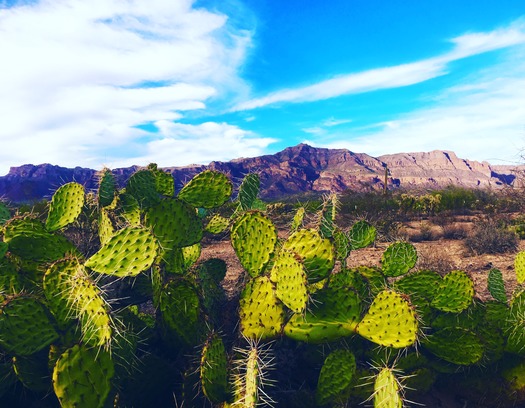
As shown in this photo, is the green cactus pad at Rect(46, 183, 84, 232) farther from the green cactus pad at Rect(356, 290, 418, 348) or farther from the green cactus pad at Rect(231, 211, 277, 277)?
the green cactus pad at Rect(356, 290, 418, 348)

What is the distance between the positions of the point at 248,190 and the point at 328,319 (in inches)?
55.4

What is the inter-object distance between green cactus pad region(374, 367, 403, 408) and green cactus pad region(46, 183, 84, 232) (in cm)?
246

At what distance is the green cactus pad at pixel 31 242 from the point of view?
8.68ft

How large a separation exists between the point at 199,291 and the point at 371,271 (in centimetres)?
159

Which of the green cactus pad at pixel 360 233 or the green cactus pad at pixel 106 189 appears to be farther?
the green cactus pad at pixel 360 233

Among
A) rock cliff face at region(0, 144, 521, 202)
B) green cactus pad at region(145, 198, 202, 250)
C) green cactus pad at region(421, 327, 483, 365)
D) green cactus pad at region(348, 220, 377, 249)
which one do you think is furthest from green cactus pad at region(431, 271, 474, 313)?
rock cliff face at region(0, 144, 521, 202)

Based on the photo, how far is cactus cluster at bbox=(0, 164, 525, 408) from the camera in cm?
215

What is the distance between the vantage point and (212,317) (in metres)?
2.97

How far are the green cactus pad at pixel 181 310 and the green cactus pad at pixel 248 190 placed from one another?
1078mm

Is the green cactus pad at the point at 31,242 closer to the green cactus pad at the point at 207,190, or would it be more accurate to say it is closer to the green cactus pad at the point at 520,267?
the green cactus pad at the point at 207,190

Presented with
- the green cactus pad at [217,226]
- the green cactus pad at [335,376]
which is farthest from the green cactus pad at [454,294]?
the green cactus pad at [217,226]

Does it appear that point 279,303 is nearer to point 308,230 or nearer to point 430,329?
point 308,230

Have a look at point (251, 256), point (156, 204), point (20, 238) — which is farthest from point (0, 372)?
point (251, 256)

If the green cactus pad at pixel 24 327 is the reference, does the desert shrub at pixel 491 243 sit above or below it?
below
